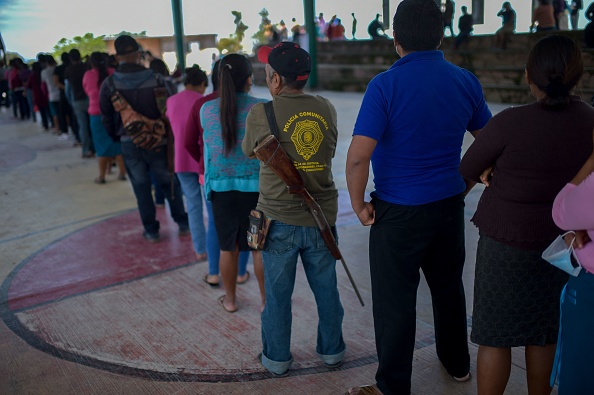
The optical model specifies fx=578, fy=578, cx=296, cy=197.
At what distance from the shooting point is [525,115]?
6.72 feet

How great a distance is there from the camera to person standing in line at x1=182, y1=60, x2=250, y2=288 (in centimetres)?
353

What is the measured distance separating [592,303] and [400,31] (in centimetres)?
123

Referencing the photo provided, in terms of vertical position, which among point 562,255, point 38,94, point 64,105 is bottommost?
point 562,255

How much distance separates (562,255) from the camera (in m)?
1.89

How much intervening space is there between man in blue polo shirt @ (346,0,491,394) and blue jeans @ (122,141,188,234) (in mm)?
3036

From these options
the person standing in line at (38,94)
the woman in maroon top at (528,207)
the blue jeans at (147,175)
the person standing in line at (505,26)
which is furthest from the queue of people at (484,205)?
the person standing in line at (505,26)

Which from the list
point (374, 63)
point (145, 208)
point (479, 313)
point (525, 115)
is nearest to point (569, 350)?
point (479, 313)

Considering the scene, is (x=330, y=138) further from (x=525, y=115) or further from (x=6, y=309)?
(x=6, y=309)

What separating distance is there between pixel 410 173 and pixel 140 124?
10.2 ft

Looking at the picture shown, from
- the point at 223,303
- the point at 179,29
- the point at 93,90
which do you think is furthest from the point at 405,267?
the point at 179,29

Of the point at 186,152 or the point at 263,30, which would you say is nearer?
the point at 186,152

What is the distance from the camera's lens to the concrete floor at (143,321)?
2.96 meters

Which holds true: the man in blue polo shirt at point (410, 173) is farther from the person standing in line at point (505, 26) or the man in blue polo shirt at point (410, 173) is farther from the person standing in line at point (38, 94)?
the person standing in line at point (505, 26)

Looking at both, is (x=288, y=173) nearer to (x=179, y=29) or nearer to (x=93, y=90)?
(x=93, y=90)
